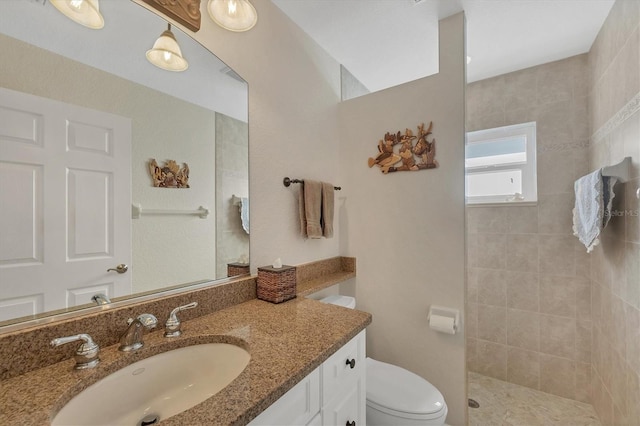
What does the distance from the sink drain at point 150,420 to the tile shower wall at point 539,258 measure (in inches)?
93.3

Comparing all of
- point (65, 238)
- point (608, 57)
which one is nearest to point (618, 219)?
point (608, 57)

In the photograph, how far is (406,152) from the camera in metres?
1.72

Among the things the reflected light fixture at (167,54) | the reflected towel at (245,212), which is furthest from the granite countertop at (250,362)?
the reflected light fixture at (167,54)

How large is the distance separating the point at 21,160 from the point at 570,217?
292 cm

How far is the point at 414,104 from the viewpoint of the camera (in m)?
1.70

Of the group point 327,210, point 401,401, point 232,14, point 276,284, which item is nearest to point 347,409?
point 401,401

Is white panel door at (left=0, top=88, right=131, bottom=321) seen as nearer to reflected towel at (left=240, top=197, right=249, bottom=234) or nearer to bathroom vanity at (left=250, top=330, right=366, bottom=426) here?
reflected towel at (left=240, top=197, right=249, bottom=234)

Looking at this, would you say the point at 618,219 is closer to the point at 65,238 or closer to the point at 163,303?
the point at 163,303

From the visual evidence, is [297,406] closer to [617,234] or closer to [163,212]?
[163,212]

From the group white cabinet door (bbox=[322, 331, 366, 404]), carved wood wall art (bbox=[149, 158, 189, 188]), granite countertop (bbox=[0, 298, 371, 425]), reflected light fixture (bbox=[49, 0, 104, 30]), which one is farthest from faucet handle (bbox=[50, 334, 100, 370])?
reflected light fixture (bbox=[49, 0, 104, 30])

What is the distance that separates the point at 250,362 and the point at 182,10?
1337 mm

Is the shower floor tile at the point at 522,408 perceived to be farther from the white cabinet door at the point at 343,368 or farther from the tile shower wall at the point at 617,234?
the white cabinet door at the point at 343,368

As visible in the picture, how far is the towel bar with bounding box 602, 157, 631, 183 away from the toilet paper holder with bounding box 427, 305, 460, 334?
42.5 inches

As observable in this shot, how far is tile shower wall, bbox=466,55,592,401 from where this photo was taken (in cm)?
194
